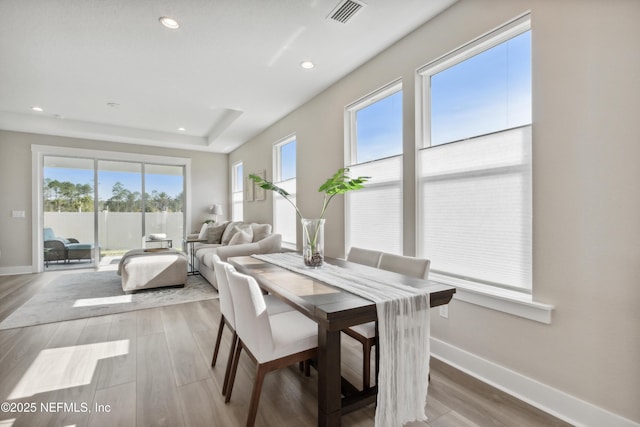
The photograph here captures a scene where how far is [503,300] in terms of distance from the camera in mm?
1860

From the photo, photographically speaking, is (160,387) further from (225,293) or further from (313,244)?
(313,244)

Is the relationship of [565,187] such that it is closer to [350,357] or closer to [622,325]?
[622,325]

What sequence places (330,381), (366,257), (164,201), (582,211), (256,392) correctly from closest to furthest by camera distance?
1. (330,381)
2. (256,392)
3. (582,211)
4. (366,257)
5. (164,201)

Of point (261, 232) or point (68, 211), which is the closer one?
point (261, 232)

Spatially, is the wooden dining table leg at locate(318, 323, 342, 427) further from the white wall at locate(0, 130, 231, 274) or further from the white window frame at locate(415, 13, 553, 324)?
the white wall at locate(0, 130, 231, 274)

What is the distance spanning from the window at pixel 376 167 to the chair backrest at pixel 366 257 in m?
0.49

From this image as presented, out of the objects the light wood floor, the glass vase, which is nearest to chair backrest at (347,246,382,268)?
the glass vase

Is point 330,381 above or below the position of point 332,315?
below

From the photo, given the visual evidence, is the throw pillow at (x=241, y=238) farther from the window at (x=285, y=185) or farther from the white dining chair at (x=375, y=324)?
the white dining chair at (x=375, y=324)

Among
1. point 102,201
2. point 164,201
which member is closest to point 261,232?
point 164,201

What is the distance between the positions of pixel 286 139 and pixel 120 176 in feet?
13.7

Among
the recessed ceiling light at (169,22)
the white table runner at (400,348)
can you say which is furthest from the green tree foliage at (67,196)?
the white table runner at (400,348)

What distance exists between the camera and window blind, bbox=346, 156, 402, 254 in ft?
9.02

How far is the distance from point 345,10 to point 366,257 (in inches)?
77.0
